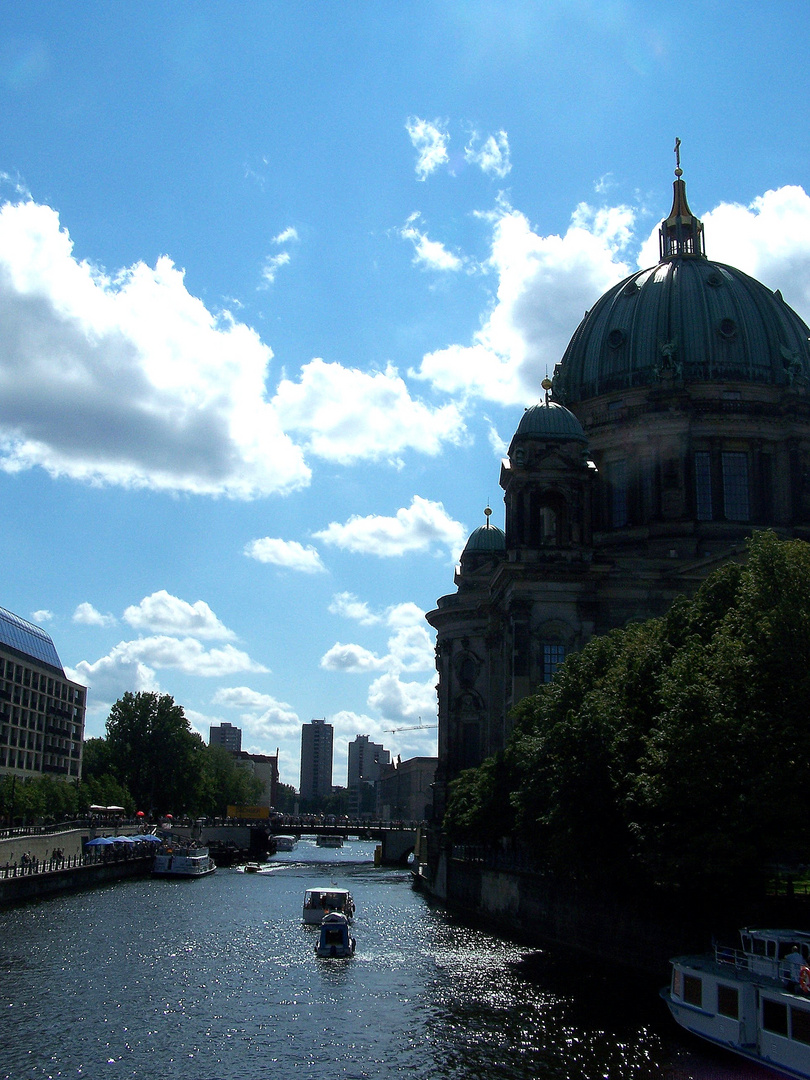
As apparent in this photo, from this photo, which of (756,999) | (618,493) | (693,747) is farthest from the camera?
(618,493)

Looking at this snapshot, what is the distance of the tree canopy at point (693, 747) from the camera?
1451 inches

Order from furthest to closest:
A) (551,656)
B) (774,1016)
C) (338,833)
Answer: (338,833), (551,656), (774,1016)

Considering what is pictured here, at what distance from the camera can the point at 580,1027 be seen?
37.8 m

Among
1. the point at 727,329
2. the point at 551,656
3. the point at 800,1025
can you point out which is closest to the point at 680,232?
the point at 727,329

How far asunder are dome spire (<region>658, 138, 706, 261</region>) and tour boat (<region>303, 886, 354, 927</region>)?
71.1 metres

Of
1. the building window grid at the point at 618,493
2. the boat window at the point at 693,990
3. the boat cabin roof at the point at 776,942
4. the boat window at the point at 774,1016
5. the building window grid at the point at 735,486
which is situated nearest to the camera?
the boat window at the point at 774,1016

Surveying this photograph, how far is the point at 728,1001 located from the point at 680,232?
92035mm

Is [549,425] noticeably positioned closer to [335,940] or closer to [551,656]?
[551,656]

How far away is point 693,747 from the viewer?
3888 centimetres

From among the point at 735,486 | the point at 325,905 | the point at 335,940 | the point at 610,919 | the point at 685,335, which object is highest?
the point at 685,335

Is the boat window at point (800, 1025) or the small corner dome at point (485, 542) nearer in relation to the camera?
the boat window at point (800, 1025)

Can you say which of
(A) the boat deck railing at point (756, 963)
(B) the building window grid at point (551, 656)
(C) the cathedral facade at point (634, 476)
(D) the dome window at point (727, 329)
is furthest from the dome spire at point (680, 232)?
(A) the boat deck railing at point (756, 963)

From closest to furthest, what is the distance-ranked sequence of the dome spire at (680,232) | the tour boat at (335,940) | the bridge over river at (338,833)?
the tour boat at (335,940), the dome spire at (680,232), the bridge over river at (338,833)

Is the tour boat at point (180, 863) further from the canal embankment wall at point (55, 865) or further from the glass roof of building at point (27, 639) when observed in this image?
the glass roof of building at point (27, 639)
